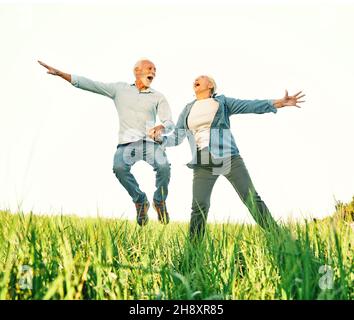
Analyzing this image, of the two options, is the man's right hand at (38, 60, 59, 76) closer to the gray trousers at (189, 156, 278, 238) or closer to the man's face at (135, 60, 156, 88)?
the man's face at (135, 60, 156, 88)

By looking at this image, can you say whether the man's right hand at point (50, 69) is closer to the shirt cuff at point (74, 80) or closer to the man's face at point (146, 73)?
the shirt cuff at point (74, 80)

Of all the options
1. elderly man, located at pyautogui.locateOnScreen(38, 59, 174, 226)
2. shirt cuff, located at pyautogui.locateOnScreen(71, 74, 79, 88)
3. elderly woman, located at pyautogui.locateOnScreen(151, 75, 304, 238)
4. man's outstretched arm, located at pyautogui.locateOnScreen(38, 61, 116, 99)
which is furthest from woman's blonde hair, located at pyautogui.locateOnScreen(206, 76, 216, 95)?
shirt cuff, located at pyautogui.locateOnScreen(71, 74, 79, 88)

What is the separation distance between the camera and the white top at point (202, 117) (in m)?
4.66

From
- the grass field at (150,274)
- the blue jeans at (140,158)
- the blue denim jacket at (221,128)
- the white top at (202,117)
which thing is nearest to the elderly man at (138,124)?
the blue jeans at (140,158)

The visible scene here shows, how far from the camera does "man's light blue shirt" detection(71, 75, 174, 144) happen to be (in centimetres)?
520

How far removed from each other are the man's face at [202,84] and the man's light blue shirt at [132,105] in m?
0.50

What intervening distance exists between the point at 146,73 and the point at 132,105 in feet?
1.35

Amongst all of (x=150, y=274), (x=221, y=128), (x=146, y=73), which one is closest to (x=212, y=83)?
(x=221, y=128)

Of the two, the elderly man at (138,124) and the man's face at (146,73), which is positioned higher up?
the man's face at (146,73)

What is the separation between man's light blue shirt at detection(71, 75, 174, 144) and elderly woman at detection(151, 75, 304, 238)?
1.36ft
